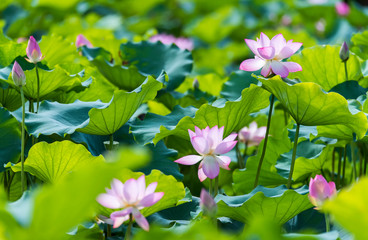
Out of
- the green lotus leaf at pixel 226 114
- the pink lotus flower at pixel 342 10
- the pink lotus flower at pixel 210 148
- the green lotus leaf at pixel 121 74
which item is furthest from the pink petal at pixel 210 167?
the pink lotus flower at pixel 342 10

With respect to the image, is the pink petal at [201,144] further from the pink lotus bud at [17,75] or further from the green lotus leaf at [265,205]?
the pink lotus bud at [17,75]

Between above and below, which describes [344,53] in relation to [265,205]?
above

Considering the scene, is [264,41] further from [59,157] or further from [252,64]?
[59,157]

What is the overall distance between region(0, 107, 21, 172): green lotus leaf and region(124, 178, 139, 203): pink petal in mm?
497

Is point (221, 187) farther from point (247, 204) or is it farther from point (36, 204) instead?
point (36, 204)

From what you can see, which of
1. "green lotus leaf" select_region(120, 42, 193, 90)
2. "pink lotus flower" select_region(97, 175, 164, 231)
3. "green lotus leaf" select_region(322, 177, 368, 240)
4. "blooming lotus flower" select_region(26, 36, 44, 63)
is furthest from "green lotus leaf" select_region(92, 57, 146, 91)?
"green lotus leaf" select_region(322, 177, 368, 240)

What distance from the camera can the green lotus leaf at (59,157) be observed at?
1.05m

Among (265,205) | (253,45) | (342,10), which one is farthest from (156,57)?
(342,10)

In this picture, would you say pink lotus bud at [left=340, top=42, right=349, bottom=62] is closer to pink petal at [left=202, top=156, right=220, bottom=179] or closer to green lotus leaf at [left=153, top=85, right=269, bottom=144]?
green lotus leaf at [left=153, top=85, right=269, bottom=144]

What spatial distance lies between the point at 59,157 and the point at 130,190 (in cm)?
31

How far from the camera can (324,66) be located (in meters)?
1.39

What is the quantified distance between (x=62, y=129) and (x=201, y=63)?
73.5 inches

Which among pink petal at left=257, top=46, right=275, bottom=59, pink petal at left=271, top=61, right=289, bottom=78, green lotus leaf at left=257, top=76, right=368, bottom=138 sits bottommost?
green lotus leaf at left=257, top=76, right=368, bottom=138

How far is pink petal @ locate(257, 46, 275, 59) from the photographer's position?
1051 mm
